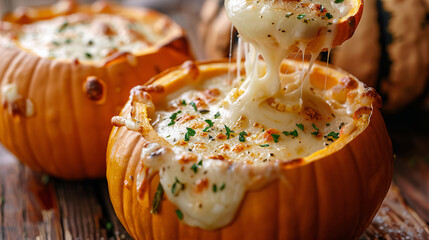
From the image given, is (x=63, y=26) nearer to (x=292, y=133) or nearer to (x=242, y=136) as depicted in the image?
(x=242, y=136)

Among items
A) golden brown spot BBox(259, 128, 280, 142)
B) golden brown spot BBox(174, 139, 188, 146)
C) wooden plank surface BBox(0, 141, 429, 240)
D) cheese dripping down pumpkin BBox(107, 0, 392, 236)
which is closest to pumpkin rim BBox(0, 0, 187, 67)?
cheese dripping down pumpkin BBox(107, 0, 392, 236)

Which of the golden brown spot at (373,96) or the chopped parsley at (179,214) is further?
the golden brown spot at (373,96)

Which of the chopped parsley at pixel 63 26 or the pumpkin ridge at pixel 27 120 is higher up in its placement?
the chopped parsley at pixel 63 26

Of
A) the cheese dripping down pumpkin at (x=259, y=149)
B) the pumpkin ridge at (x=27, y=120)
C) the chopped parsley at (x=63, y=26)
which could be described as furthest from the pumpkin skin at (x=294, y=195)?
the chopped parsley at (x=63, y=26)

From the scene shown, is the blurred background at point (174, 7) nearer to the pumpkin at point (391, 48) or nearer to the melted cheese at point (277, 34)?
the pumpkin at point (391, 48)

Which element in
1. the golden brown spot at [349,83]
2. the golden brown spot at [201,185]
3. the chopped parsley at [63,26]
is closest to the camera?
the golden brown spot at [201,185]

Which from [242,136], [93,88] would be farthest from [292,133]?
[93,88]

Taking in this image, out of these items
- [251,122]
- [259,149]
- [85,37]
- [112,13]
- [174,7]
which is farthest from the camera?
[174,7]
